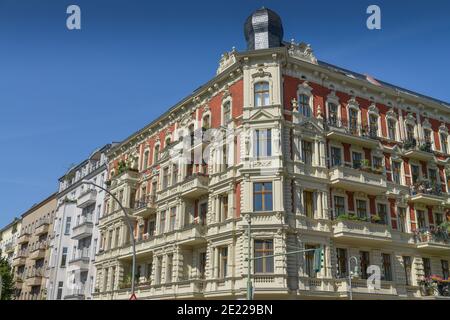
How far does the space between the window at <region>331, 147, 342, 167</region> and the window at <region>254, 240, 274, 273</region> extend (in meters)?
7.74

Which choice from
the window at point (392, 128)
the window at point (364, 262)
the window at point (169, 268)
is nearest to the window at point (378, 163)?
the window at point (392, 128)

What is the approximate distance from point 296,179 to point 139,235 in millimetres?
16231

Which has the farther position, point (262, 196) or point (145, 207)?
point (145, 207)

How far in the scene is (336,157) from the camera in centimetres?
3103

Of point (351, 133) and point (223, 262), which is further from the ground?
point (351, 133)

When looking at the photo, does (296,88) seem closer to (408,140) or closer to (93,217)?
(408,140)

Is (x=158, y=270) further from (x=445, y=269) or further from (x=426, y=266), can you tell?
(x=445, y=269)

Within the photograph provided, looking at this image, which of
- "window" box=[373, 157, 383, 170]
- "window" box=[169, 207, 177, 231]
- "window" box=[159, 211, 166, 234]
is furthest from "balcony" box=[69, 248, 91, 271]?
"window" box=[373, 157, 383, 170]

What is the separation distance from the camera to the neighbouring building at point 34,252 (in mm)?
58800

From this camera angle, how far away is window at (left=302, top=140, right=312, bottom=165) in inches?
1166

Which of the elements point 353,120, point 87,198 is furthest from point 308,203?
point 87,198

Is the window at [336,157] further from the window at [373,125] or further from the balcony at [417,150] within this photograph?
the balcony at [417,150]

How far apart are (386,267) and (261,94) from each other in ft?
45.1
